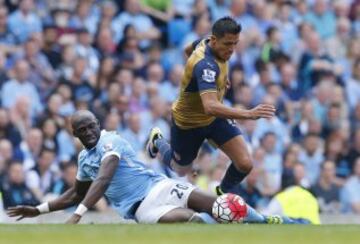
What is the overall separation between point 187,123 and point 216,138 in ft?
1.24

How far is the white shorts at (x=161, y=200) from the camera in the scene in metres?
15.4

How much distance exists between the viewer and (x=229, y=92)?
22.1m

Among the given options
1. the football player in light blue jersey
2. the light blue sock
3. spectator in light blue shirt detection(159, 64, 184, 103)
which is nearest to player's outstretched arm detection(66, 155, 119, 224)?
the football player in light blue jersey

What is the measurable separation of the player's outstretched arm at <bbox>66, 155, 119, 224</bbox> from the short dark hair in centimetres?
164

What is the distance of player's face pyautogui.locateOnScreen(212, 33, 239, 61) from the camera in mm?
15617

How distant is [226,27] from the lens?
613 inches

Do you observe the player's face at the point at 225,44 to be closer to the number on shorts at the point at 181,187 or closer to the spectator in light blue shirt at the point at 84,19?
the number on shorts at the point at 181,187

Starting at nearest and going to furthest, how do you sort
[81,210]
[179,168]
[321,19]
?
[81,210] < [179,168] < [321,19]

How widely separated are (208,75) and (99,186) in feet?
5.20

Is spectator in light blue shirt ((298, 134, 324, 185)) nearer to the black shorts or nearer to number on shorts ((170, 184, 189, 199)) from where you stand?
the black shorts

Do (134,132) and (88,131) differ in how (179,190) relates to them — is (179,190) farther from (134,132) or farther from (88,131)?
(134,132)

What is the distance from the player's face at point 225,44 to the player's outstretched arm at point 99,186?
1.53 m

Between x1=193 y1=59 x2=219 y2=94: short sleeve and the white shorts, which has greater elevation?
x1=193 y1=59 x2=219 y2=94: short sleeve

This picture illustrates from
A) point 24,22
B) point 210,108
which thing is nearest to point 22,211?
point 210,108
